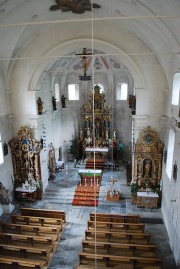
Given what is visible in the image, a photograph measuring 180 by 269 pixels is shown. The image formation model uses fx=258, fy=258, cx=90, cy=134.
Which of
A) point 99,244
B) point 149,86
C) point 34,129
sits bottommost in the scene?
point 99,244

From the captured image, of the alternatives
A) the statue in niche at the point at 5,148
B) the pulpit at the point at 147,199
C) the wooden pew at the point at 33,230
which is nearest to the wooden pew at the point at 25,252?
the wooden pew at the point at 33,230

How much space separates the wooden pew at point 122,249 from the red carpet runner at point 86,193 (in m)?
4.02

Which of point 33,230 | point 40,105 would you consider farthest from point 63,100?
point 33,230

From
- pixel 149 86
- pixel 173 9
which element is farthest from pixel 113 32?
pixel 173 9

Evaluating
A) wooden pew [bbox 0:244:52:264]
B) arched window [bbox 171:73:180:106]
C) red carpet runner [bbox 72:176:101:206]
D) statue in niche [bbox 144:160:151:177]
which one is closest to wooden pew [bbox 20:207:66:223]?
red carpet runner [bbox 72:176:101:206]

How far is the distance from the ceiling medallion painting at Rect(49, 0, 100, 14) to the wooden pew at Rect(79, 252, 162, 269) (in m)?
9.60

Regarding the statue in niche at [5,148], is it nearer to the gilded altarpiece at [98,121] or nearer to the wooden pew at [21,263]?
the wooden pew at [21,263]

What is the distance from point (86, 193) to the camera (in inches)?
629

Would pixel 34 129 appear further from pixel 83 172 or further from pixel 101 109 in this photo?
pixel 101 109

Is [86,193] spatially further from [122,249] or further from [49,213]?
[122,249]

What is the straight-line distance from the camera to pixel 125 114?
22109 millimetres

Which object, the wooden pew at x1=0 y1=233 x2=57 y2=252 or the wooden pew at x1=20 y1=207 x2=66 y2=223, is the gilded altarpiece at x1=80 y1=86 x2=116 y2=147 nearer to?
the wooden pew at x1=20 y1=207 x2=66 y2=223

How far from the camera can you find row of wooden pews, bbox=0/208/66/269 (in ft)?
29.6

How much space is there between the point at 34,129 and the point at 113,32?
6854 millimetres
